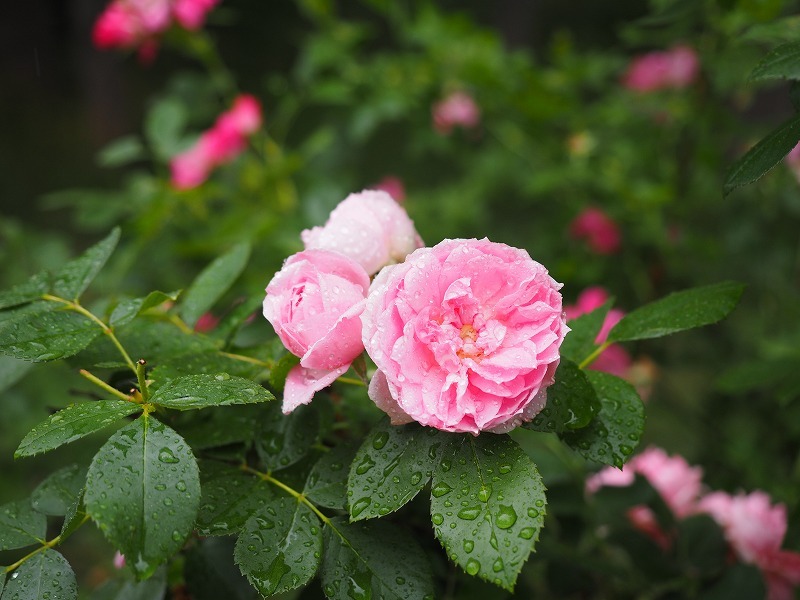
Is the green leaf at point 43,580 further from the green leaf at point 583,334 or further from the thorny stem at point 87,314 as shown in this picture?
the green leaf at point 583,334

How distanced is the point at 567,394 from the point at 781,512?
0.56 metres

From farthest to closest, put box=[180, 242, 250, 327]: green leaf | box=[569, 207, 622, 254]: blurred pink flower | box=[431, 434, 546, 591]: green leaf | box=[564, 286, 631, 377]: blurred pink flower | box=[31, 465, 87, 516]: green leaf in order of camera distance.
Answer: box=[569, 207, 622, 254]: blurred pink flower → box=[564, 286, 631, 377]: blurred pink flower → box=[180, 242, 250, 327]: green leaf → box=[31, 465, 87, 516]: green leaf → box=[431, 434, 546, 591]: green leaf

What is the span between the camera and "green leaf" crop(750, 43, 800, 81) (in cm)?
48

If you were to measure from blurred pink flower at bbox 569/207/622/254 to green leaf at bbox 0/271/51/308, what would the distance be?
Result: 1.20 m

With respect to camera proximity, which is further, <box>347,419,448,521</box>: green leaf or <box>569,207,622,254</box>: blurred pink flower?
<box>569,207,622,254</box>: blurred pink flower

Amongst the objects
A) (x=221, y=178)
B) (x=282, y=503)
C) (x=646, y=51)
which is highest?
(x=282, y=503)

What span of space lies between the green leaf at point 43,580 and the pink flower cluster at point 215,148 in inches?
37.6

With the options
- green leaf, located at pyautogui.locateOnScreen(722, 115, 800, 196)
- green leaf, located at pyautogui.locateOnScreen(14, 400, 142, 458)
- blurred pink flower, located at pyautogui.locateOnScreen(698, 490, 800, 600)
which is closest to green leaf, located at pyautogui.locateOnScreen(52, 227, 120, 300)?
green leaf, located at pyautogui.locateOnScreen(14, 400, 142, 458)

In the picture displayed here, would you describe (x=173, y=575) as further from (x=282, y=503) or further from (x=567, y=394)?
(x=567, y=394)

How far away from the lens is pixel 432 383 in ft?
1.45

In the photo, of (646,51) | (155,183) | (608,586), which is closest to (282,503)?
(608,586)

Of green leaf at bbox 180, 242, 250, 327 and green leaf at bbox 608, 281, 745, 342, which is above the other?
green leaf at bbox 180, 242, 250, 327

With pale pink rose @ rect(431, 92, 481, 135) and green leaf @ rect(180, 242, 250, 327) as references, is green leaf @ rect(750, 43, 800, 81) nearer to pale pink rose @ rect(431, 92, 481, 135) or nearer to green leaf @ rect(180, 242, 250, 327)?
green leaf @ rect(180, 242, 250, 327)

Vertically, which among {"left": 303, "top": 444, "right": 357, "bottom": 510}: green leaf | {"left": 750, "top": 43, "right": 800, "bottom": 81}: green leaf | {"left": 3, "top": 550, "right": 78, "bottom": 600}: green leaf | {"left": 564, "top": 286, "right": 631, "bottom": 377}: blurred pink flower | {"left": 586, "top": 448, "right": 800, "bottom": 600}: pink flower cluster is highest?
{"left": 750, "top": 43, "right": 800, "bottom": 81}: green leaf
